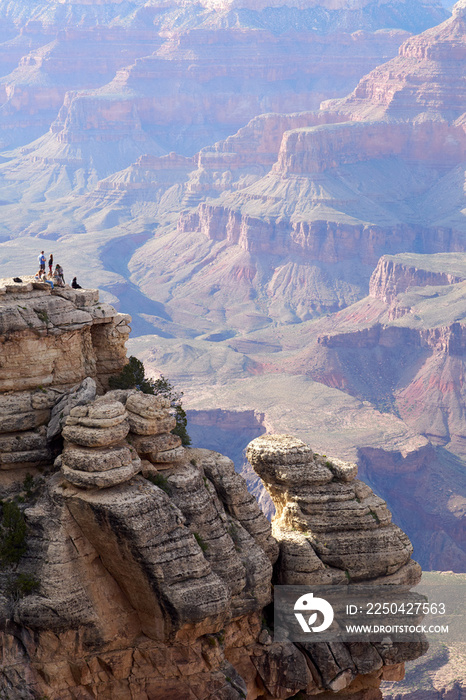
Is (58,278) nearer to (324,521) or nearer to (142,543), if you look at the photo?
(142,543)

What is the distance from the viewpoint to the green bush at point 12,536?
31875mm

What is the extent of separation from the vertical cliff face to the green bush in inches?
3.1

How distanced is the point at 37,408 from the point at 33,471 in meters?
2.59

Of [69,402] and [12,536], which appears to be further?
[69,402]

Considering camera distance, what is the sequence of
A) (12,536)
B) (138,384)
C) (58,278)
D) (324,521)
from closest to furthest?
(12,536) → (324,521) → (58,278) → (138,384)

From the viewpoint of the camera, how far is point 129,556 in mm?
31281

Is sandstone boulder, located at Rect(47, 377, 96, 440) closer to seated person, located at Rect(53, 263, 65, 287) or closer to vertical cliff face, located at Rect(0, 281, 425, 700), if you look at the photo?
vertical cliff face, located at Rect(0, 281, 425, 700)

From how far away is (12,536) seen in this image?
1260 inches

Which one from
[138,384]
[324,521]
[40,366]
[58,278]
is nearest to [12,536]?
[40,366]

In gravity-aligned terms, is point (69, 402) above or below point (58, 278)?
below

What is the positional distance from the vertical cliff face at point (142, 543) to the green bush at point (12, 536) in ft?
0.26

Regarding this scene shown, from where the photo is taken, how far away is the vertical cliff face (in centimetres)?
3128

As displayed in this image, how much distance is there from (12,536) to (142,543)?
4.97 meters

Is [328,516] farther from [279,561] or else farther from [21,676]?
[21,676]
